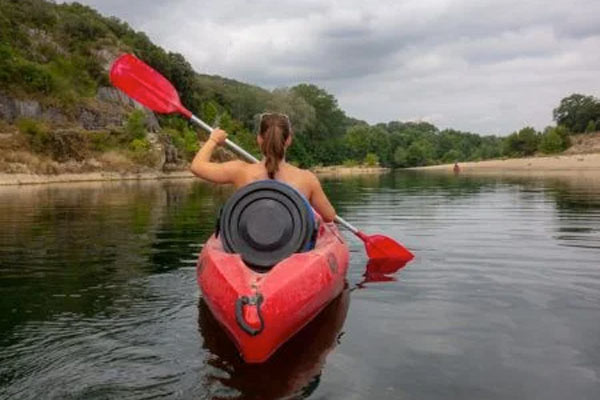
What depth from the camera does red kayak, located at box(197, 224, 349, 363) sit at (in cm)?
418

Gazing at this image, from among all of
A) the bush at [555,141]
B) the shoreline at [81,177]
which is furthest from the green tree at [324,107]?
the shoreline at [81,177]

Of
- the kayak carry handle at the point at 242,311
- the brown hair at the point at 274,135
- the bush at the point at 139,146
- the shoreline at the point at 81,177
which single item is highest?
the bush at the point at 139,146

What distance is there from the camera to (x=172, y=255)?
9.59m

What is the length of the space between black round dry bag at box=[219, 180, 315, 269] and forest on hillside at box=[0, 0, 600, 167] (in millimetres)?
42509

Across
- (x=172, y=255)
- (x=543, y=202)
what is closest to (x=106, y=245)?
(x=172, y=255)

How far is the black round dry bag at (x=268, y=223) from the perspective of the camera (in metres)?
5.12

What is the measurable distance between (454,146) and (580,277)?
14789 centimetres

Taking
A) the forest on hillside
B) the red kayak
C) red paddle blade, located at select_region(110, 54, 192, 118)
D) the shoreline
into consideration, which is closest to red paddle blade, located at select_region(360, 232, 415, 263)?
red paddle blade, located at select_region(110, 54, 192, 118)

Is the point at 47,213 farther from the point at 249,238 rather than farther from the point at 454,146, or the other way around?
the point at 454,146

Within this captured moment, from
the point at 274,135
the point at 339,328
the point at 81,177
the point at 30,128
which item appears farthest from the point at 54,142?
the point at 339,328

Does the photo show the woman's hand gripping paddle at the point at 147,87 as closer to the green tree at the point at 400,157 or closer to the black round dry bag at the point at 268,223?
the black round dry bag at the point at 268,223

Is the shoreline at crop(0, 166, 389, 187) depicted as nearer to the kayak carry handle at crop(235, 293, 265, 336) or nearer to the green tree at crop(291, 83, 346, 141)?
the kayak carry handle at crop(235, 293, 265, 336)

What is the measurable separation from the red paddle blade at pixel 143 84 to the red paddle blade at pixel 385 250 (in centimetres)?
338

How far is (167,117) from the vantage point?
246 ft
